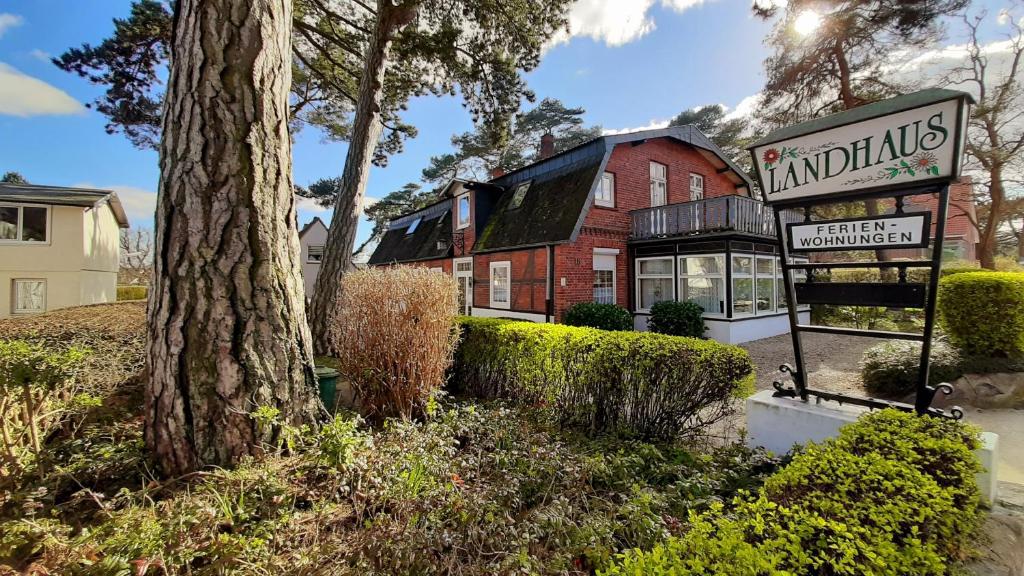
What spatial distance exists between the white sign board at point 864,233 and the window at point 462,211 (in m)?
11.9

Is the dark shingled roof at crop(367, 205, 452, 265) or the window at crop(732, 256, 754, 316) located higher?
the dark shingled roof at crop(367, 205, 452, 265)

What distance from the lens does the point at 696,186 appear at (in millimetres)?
14445

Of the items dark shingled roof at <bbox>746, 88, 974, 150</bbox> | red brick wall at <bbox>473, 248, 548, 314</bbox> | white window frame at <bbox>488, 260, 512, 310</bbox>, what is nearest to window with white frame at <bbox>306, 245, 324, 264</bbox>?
white window frame at <bbox>488, 260, 512, 310</bbox>

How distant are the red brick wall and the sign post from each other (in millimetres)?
7451

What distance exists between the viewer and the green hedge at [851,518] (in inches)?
51.7

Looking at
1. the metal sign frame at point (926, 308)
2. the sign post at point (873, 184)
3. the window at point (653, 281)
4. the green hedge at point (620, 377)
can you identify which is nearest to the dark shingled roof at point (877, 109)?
the sign post at point (873, 184)

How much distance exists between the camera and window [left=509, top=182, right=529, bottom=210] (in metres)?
13.3

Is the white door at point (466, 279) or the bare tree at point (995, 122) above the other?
the bare tree at point (995, 122)

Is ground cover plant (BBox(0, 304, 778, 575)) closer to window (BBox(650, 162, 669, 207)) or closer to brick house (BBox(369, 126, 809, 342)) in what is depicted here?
brick house (BBox(369, 126, 809, 342))

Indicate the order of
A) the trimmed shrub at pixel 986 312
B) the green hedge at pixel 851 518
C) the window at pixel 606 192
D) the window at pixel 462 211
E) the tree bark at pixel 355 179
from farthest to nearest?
the window at pixel 462 211
the window at pixel 606 192
the tree bark at pixel 355 179
the trimmed shrub at pixel 986 312
the green hedge at pixel 851 518

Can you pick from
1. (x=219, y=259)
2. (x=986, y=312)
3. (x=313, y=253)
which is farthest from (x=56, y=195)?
(x=986, y=312)

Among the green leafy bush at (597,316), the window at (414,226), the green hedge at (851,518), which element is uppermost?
the window at (414,226)

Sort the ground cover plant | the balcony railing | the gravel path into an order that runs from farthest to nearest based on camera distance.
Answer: the balcony railing < the gravel path < the ground cover plant

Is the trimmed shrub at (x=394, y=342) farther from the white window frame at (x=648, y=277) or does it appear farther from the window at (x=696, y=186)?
the window at (x=696, y=186)
